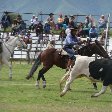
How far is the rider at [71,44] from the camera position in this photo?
2152 centimetres

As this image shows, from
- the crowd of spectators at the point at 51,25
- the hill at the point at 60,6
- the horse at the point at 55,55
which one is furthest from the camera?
the hill at the point at 60,6

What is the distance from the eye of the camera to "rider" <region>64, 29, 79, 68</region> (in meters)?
21.5

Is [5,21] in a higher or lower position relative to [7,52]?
lower

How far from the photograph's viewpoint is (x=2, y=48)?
2672 centimetres

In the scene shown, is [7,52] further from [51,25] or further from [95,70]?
[51,25]

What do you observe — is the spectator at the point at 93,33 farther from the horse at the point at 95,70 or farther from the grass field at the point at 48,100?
the horse at the point at 95,70

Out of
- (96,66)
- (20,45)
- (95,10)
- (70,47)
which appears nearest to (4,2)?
(95,10)

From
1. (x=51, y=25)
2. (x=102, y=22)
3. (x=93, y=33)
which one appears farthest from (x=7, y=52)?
(x=102, y=22)

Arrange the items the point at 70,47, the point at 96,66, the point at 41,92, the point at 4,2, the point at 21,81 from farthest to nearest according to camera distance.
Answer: the point at 4,2 → the point at 21,81 → the point at 70,47 → the point at 41,92 → the point at 96,66

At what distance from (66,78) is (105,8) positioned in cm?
4257

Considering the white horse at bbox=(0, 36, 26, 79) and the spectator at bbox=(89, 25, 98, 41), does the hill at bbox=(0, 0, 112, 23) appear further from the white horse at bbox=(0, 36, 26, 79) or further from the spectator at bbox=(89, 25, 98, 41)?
the white horse at bbox=(0, 36, 26, 79)

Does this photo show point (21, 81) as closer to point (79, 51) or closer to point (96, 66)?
point (79, 51)

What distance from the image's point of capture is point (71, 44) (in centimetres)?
2177

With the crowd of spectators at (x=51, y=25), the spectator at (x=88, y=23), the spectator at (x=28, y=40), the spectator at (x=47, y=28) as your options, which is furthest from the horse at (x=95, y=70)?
the spectator at (x=47, y=28)
